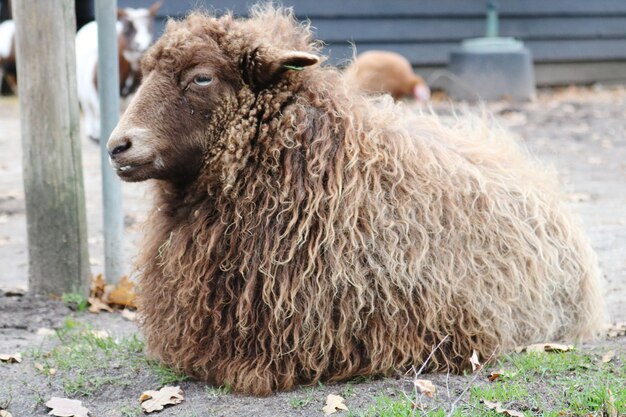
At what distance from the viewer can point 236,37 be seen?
12.4ft

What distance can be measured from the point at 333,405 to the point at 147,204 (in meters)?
4.22

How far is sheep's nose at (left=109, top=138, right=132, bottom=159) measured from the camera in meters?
3.62

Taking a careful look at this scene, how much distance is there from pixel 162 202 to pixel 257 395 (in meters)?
0.97

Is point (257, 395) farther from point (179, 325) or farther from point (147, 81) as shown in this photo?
point (147, 81)

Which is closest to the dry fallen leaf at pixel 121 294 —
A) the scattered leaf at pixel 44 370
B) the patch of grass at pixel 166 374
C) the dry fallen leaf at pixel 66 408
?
the scattered leaf at pixel 44 370

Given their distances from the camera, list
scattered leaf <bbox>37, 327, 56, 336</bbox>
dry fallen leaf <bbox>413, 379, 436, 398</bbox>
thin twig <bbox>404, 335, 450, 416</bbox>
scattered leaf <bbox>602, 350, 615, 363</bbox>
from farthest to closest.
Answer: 1. scattered leaf <bbox>37, 327, 56, 336</bbox>
2. scattered leaf <bbox>602, 350, 615, 363</bbox>
3. dry fallen leaf <bbox>413, 379, 436, 398</bbox>
4. thin twig <bbox>404, 335, 450, 416</bbox>

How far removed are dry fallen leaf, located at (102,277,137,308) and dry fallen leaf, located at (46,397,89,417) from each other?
1549 mm

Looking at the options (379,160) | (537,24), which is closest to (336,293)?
(379,160)

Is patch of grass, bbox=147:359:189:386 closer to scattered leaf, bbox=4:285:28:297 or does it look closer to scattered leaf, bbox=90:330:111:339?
scattered leaf, bbox=90:330:111:339

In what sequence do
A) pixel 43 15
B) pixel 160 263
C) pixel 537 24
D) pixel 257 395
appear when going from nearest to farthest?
1. pixel 257 395
2. pixel 160 263
3. pixel 43 15
4. pixel 537 24

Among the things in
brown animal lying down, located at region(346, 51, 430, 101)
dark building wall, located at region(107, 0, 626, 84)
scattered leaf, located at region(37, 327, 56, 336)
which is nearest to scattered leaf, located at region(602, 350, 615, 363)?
scattered leaf, located at region(37, 327, 56, 336)

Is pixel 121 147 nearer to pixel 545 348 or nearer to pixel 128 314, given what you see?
pixel 128 314

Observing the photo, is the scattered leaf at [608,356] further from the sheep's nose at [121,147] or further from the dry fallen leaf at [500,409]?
the sheep's nose at [121,147]

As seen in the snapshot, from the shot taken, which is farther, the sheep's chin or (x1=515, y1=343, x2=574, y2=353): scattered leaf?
(x1=515, y1=343, x2=574, y2=353): scattered leaf
